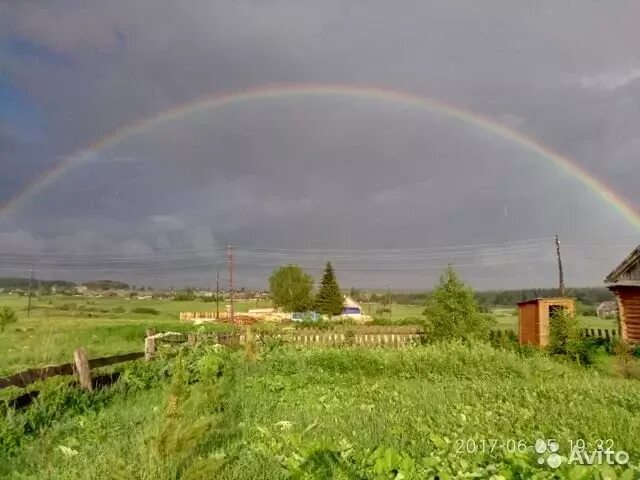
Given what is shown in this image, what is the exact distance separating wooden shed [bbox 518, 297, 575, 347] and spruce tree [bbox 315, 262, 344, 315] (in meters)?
64.6

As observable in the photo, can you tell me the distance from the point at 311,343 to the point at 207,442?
18007 millimetres

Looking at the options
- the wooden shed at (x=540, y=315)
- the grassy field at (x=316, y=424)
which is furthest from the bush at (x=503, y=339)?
the grassy field at (x=316, y=424)

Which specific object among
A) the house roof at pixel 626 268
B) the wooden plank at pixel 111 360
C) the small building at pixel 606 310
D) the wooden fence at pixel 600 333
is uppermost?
the house roof at pixel 626 268

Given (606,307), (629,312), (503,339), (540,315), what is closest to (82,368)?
(503,339)

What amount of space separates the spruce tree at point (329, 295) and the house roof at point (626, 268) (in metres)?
62.4

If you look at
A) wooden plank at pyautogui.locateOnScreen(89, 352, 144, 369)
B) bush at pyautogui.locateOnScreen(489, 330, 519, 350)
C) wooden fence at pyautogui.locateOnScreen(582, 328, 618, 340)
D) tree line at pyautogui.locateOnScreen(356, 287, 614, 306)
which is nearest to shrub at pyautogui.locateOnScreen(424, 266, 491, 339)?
bush at pyautogui.locateOnScreen(489, 330, 519, 350)

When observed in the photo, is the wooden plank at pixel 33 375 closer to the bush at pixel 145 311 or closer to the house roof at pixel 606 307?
the bush at pixel 145 311

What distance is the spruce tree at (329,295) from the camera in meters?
89.2

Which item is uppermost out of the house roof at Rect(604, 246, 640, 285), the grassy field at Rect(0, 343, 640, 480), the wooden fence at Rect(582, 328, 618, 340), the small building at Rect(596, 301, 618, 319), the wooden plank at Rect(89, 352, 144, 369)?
the house roof at Rect(604, 246, 640, 285)

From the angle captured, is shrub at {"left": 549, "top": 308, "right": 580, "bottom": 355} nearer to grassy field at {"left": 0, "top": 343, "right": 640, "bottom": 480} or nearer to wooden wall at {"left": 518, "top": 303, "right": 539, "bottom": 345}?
wooden wall at {"left": 518, "top": 303, "right": 539, "bottom": 345}

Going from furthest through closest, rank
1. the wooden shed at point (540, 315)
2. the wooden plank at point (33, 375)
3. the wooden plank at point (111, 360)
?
the wooden shed at point (540, 315) → the wooden plank at point (111, 360) → the wooden plank at point (33, 375)

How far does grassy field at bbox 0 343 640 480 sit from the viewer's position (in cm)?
425

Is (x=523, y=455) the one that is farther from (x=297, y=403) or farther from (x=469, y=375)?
(x=469, y=375)

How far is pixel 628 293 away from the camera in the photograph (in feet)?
85.7
